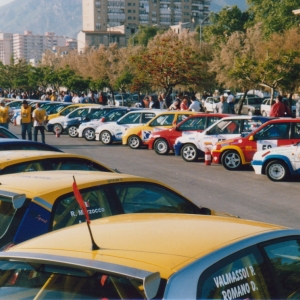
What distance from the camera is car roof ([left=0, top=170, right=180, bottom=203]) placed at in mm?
5410

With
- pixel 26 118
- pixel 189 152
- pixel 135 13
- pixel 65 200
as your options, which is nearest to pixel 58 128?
pixel 26 118

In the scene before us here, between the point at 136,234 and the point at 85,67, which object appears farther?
the point at 85,67

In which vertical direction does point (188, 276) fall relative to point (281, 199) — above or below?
above

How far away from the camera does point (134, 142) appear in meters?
23.1

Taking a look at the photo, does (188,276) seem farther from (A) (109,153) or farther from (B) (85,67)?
(B) (85,67)

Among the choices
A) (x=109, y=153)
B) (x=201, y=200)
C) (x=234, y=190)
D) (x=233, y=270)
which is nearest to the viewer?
(x=233, y=270)

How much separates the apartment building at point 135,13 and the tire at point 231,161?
145 metres

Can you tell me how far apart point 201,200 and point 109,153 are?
972cm

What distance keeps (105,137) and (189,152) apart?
6.61 metres

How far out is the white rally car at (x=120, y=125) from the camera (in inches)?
934

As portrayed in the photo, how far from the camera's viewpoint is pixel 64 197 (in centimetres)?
544

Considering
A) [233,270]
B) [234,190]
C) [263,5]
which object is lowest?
[234,190]

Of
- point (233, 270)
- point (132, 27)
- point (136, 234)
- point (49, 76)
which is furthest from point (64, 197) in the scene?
point (132, 27)

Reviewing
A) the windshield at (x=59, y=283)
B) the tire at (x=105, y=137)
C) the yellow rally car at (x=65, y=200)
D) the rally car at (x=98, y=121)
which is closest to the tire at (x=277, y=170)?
the yellow rally car at (x=65, y=200)
